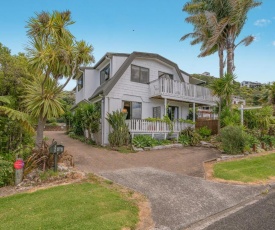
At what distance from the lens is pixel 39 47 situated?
875 centimetres

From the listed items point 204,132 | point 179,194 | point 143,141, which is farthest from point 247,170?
point 204,132

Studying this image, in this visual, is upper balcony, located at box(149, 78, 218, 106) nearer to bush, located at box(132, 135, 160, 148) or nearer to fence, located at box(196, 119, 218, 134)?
fence, located at box(196, 119, 218, 134)

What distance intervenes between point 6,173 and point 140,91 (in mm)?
11696

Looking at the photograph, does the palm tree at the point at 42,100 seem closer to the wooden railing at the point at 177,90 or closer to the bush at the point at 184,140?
the wooden railing at the point at 177,90

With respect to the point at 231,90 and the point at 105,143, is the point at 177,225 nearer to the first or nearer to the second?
the point at 105,143

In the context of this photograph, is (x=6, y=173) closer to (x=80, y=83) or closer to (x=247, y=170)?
(x=247, y=170)

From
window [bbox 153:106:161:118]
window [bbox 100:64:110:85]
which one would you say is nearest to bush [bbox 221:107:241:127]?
window [bbox 153:106:161:118]

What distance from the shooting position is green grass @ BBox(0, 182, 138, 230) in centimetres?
392

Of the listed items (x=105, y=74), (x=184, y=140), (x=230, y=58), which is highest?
(x=230, y=58)

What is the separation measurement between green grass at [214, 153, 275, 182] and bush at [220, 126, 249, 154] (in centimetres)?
117

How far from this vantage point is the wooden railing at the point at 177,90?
1608 cm

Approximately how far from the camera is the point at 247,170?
874 centimetres

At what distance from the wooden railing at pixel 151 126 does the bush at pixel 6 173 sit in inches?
337

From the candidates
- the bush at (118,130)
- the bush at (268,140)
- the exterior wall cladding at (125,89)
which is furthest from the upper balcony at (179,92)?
the bush at (268,140)
